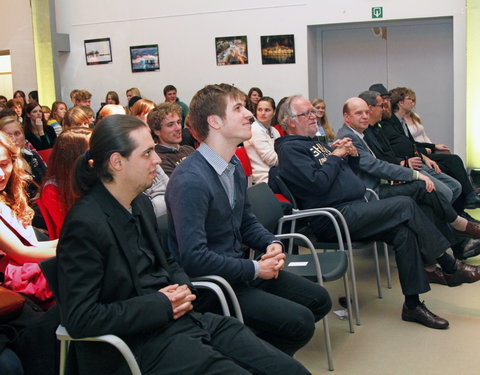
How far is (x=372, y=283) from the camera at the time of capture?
4.49 meters

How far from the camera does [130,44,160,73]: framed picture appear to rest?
32.9ft

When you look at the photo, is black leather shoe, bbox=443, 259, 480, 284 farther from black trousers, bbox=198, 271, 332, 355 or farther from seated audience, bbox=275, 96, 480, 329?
black trousers, bbox=198, 271, 332, 355

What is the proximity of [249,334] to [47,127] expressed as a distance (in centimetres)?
614

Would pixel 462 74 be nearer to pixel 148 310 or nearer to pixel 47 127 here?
pixel 47 127

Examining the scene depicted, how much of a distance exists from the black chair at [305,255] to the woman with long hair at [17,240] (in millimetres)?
1157

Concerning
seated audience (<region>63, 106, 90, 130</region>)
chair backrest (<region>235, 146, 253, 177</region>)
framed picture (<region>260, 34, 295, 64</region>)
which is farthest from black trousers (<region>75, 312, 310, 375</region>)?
framed picture (<region>260, 34, 295, 64</region>)

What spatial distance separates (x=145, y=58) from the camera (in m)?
10.1

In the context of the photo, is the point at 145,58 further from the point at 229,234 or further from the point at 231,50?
the point at 229,234

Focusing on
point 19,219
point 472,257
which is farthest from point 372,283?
point 19,219

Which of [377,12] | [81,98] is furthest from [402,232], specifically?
[81,98]

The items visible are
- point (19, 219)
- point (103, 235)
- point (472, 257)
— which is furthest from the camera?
point (472, 257)

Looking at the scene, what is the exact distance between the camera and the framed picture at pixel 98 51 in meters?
10.3

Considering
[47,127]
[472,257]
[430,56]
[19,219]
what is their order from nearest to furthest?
[19,219]
[472,257]
[47,127]
[430,56]

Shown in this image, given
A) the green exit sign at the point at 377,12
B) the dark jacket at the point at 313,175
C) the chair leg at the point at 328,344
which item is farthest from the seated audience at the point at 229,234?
the green exit sign at the point at 377,12
